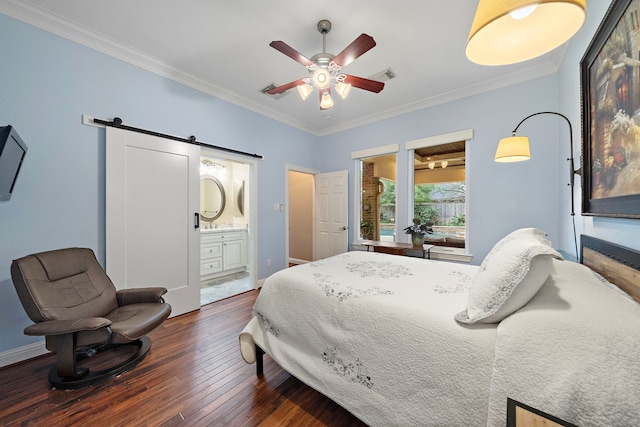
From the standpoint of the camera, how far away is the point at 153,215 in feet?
9.07

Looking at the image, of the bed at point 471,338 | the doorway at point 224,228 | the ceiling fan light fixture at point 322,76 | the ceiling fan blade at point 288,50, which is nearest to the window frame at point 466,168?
the bed at point 471,338

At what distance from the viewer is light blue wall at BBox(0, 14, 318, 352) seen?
79.0 inches

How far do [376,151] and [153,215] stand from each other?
3.40 metres

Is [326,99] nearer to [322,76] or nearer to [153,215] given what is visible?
[322,76]

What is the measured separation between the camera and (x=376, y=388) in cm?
123

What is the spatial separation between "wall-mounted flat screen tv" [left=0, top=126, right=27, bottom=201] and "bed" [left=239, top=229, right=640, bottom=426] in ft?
6.59

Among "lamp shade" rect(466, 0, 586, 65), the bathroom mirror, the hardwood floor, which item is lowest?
the hardwood floor

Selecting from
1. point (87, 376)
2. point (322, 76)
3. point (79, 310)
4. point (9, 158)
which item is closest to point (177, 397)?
point (87, 376)

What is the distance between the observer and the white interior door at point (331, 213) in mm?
4586

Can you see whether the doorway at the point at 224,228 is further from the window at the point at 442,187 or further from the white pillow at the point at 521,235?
the white pillow at the point at 521,235

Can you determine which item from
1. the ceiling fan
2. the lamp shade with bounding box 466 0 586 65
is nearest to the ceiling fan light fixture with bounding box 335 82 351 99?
the ceiling fan

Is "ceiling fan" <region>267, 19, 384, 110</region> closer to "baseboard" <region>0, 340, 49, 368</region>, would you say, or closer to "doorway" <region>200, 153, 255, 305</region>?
"doorway" <region>200, 153, 255, 305</region>

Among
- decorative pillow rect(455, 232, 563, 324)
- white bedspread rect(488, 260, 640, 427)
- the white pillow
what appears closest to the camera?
white bedspread rect(488, 260, 640, 427)

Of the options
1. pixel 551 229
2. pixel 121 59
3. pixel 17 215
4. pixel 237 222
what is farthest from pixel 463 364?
pixel 237 222
